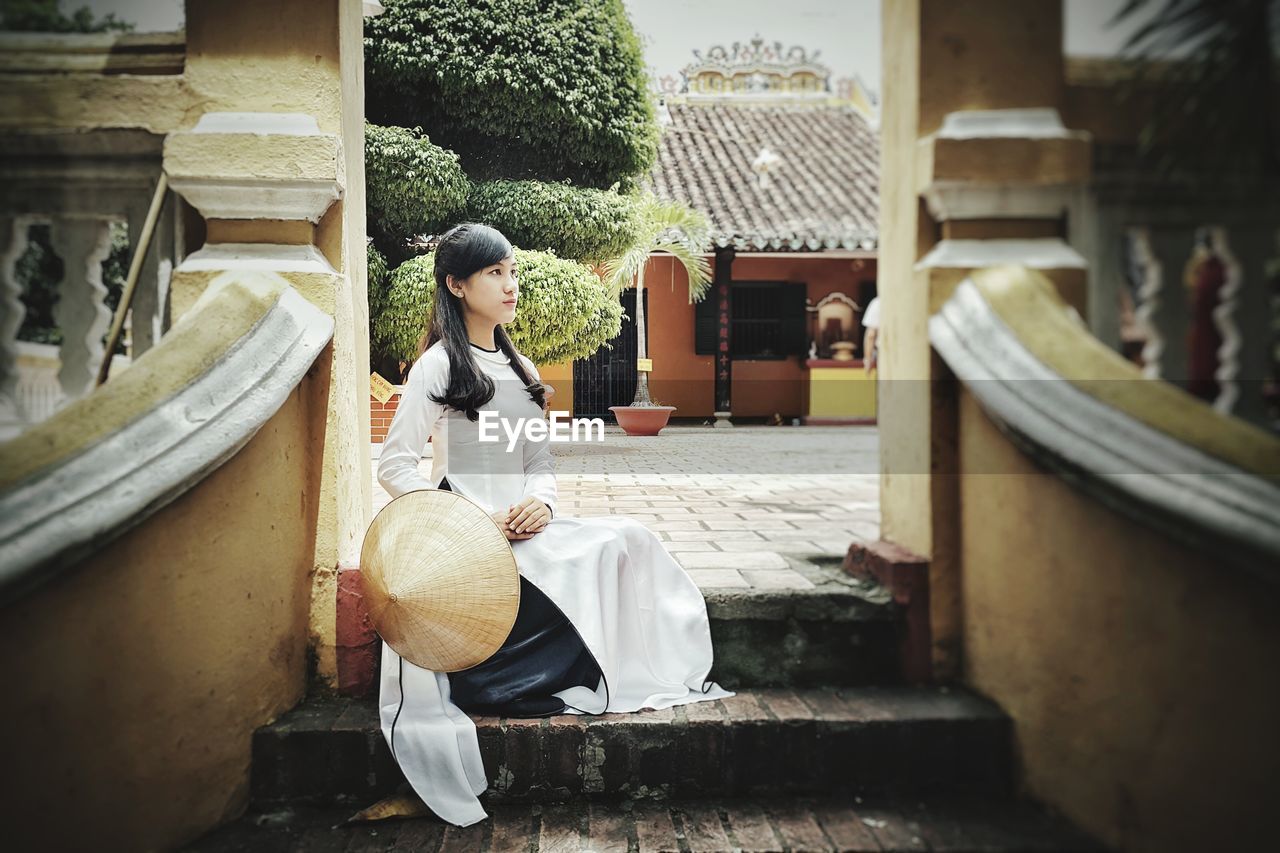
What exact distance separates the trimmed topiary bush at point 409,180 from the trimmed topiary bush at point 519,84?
0.47 meters

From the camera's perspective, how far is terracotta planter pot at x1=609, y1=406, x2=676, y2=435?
9.26 metres

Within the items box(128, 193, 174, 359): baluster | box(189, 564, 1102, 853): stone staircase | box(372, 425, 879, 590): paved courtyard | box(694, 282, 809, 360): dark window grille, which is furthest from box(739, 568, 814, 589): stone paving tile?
box(694, 282, 809, 360): dark window grille

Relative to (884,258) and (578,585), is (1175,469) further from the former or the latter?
(578,585)

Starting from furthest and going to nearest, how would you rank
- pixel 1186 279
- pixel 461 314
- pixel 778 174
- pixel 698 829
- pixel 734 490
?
1. pixel 778 174
2. pixel 734 490
3. pixel 461 314
4. pixel 698 829
5. pixel 1186 279

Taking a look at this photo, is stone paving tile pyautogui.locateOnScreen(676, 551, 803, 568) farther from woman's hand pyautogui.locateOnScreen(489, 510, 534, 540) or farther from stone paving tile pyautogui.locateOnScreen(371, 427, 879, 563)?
woman's hand pyautogui.locateOnScreen(489, 510, 534, 540)

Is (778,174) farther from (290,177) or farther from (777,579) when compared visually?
(290,177)

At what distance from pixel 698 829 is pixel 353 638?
1079mm

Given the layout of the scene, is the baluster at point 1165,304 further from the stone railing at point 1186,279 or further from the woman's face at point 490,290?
the woman's face at point 490,290

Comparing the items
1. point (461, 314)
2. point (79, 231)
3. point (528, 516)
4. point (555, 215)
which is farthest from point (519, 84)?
point (528, 516)

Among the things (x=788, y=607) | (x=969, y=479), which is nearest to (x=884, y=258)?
(x=969, y=479)

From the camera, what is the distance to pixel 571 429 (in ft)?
31.7

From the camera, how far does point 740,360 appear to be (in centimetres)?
1172

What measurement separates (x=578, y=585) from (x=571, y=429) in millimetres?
7635

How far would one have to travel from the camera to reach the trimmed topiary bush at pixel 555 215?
6000 millimetres
